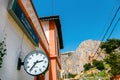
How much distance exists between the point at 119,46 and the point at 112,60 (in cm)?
905

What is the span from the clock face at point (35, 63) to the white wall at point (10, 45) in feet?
1.16

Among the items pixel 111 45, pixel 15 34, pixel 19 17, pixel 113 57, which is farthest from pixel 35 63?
pixel 111 45

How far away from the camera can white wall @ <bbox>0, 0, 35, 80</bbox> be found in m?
5.29

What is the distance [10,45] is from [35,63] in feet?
2.80

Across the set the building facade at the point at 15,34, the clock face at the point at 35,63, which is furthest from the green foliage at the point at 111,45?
Answer: the clock face at the point at 35,63

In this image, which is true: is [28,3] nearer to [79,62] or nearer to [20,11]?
[20,11]

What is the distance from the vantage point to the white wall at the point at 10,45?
5.29m

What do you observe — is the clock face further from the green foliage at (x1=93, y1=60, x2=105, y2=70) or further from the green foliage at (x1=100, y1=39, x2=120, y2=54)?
the green foliage at (x1=100, y1=39, x2=120, y2=54)

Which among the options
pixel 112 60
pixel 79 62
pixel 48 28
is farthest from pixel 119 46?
pixel 79 62

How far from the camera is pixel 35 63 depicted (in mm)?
6145

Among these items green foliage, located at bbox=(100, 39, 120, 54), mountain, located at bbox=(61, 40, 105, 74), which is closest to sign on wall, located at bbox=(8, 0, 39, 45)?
green foliage, located at bbox=(100, 39, 120, 54)

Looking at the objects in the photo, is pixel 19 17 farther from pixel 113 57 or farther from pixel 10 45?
pixel 113 57

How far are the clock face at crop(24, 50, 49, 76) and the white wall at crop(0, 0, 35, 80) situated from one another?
35 centimetres

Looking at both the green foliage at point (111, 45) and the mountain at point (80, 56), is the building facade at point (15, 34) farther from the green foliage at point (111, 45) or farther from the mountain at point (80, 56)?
the mountain at point (80, 56)
